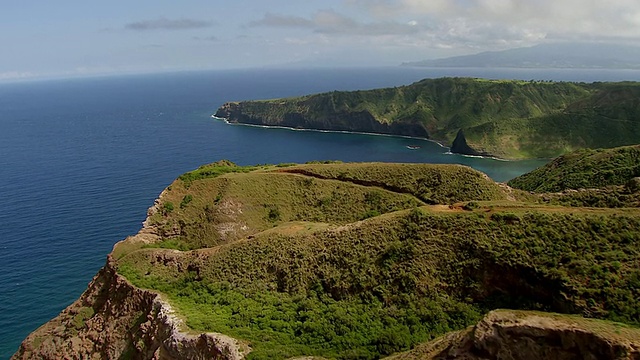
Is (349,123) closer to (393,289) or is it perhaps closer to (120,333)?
(120,333)

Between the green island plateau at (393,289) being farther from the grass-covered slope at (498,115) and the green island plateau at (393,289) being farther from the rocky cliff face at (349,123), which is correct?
the rocky cliff face at (349,123)

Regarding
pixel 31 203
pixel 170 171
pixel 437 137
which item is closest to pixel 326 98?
pixel 437 137

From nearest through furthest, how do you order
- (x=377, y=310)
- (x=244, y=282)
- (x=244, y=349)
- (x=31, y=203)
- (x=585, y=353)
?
1. (x=585, y=353)
2. (x=244, y=349)
3. (x=377, y=310)
4. (x=244, y=282)
5. (x=31, y=203)

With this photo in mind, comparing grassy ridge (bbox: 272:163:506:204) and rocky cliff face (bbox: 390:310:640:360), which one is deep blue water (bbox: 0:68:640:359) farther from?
rocky cliff face (bbox: 390:310:640:360)

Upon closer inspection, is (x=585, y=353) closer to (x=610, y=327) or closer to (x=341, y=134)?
(x=610, y=327)

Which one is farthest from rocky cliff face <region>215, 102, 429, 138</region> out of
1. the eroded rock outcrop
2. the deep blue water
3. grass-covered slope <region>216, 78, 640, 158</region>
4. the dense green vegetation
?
the eroded rock outcrop

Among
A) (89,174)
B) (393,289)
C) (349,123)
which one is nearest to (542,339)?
(393,289)
